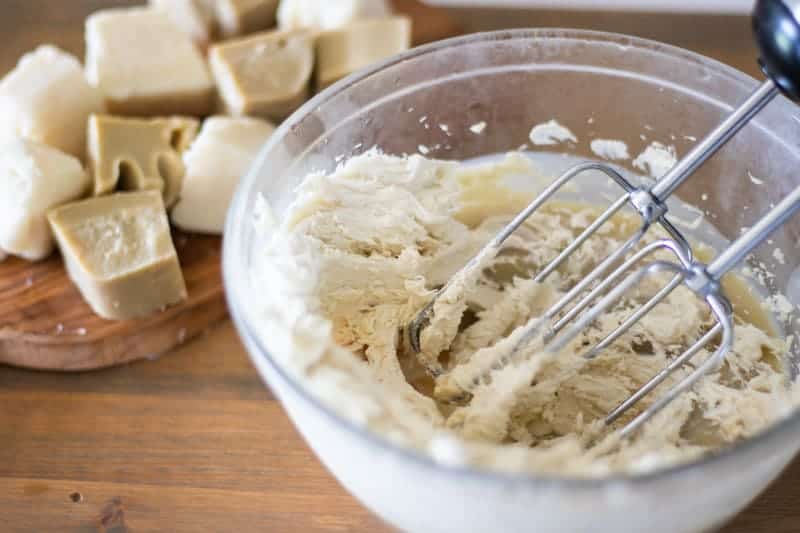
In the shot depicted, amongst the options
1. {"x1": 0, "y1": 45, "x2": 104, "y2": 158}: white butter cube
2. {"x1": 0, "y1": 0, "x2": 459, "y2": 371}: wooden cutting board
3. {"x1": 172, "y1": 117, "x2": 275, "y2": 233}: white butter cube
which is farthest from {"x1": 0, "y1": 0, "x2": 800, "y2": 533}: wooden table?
{"x1": 0, "y1": 45, "x2": 104, "y2": 158}: white butter cube

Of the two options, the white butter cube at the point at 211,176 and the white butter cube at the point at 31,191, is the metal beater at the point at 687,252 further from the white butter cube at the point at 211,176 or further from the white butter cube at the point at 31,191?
the white butter cube at the point at 31,191

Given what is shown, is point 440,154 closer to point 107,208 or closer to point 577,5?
point 107,208

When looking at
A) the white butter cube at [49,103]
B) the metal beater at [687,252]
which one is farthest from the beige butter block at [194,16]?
the metal beater at [687,252]

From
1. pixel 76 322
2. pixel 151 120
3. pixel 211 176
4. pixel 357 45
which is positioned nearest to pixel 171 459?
pixel 76 322

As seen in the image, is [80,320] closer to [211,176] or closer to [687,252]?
[211,176]

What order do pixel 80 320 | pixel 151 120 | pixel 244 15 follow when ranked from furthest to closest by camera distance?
pixel 244 15 < pixel 151 120 < pixel 80 320

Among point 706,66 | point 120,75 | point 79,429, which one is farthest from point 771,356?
point 120,75

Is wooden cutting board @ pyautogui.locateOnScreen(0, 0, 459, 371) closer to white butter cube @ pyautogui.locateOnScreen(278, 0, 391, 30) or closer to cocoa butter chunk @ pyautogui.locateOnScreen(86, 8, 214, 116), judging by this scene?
cocoa butter chunk @ pyautogui.locateOnScreen(86, 8, 214, 116)
